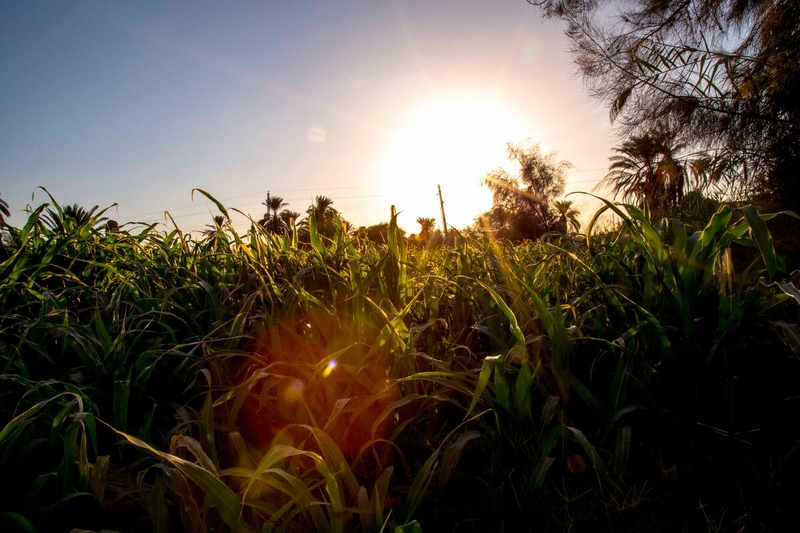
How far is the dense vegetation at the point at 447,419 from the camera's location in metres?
0.75

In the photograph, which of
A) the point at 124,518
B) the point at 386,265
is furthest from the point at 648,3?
the point at 124,518

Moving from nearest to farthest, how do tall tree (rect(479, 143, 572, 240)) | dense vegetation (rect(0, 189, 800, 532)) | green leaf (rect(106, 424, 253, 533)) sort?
green leaf (rect(106, 424, 253, 533)), dense vegetation (rect(0, 189, 800, 532)), tall tree (rect(479, 143, 572, 240))

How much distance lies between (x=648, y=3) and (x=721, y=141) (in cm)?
211

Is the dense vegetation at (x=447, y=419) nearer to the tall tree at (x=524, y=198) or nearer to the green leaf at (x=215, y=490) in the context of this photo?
the green leaf at (x=215, y=490)

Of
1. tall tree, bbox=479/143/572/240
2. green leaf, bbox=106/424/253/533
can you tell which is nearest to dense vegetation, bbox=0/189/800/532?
green leaf, bbox=106/424/253/533

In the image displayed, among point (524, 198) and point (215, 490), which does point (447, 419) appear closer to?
point (215, 490)

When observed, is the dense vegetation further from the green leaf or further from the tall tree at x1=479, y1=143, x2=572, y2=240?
the tall tree at x1=479, y1=143, x2=572, y2=240

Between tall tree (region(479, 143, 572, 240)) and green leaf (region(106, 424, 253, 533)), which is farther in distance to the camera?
tall tree (region(479, 143, 572, 240))

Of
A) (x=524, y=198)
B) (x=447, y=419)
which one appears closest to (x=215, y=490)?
(x=447, y=419)

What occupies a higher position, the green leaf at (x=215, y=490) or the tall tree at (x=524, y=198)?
→ the tall tree at (x=524, y=198)

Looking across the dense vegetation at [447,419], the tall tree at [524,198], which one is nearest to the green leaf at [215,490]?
the dense vegetation at [447,419]

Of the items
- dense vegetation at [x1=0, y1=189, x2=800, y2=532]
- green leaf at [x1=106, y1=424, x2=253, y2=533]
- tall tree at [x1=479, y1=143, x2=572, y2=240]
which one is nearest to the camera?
green leaf at [x1=106, y1=424, x2=253, y2=533]

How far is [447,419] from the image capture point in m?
1.09

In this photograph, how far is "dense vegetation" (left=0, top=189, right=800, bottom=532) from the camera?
29.7 inches
